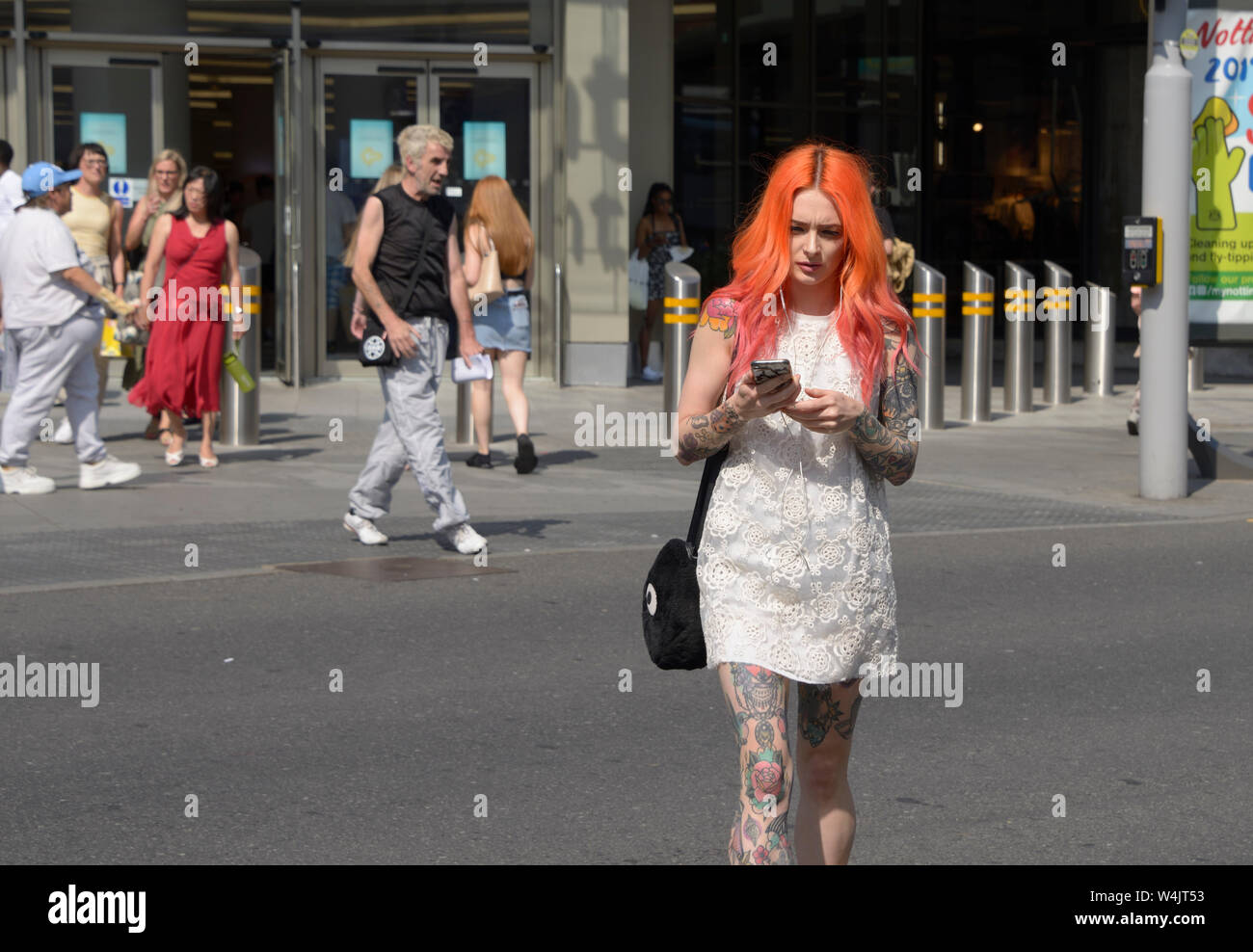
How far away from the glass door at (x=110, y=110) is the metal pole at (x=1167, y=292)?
965cm

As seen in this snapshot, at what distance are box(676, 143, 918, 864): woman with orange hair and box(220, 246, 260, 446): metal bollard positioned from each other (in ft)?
30.8

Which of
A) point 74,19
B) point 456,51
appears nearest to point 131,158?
point 74,19

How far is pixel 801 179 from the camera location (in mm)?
3818

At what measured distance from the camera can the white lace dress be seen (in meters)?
3.76

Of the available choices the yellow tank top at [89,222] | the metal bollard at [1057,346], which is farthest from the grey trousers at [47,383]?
the metal bollard at [1057,346]

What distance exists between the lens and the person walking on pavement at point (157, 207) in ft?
42.4

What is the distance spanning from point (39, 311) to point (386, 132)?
24.5ft

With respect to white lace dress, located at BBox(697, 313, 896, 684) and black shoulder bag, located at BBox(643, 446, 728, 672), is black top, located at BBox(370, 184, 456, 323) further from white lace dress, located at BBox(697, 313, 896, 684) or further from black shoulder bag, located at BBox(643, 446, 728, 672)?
white lace dress, located at BBox(697, 313, 896, 684)
